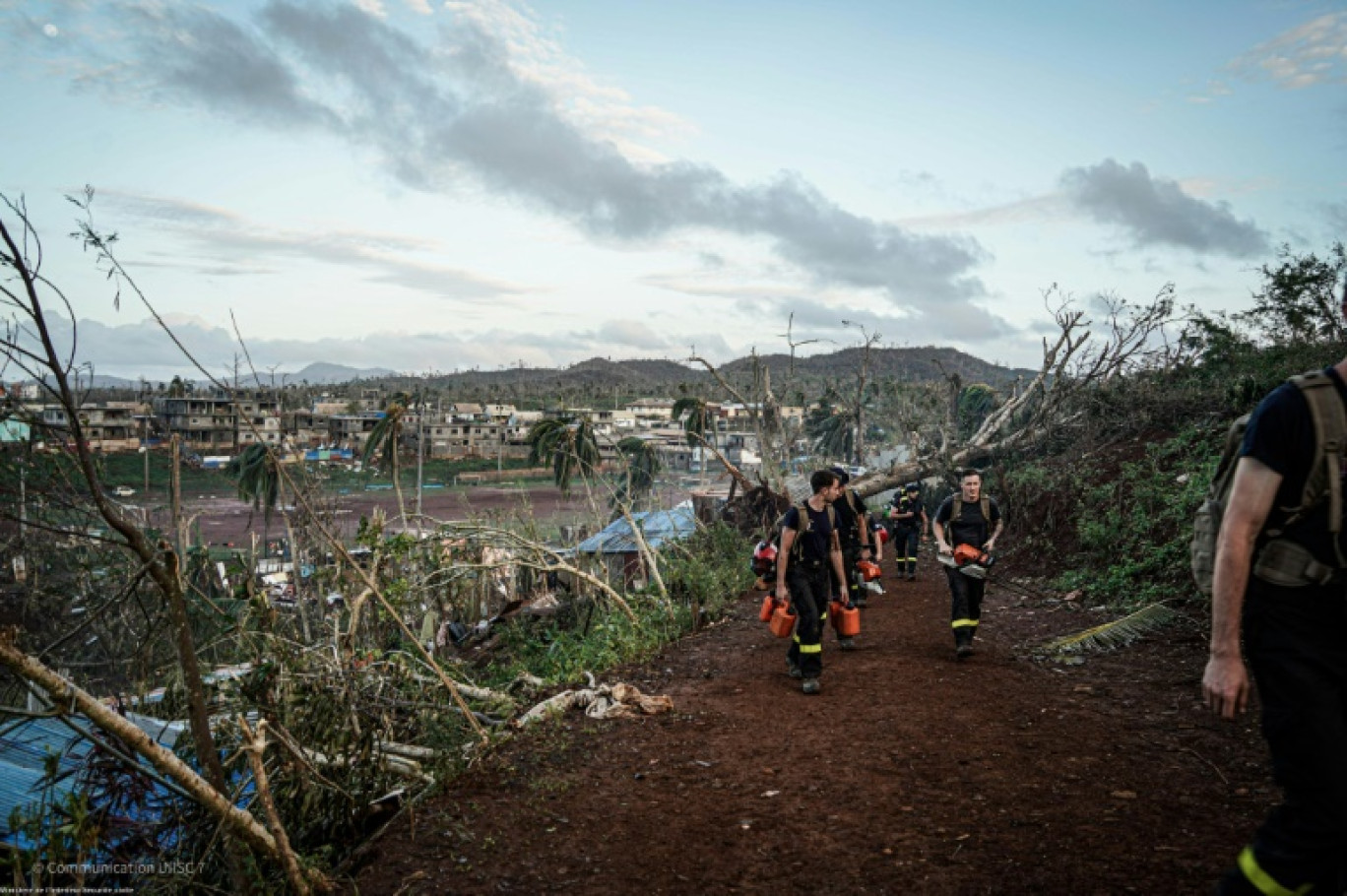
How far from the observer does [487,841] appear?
438cm

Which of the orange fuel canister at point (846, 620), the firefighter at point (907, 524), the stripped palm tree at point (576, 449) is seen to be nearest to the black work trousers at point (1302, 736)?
the orange fuel canister at point (846, 620)

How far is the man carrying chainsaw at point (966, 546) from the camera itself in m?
7.43

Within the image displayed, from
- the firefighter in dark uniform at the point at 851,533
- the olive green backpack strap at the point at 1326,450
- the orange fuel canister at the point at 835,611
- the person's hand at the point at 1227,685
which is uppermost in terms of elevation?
the olive green backpack strap at the point at 1326,450

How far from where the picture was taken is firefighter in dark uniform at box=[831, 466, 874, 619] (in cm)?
859

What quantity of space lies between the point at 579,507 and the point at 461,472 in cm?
1948

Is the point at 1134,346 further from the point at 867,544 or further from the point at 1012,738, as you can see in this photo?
the point at 1012,738

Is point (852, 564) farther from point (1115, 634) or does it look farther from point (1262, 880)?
point (1262, 880)

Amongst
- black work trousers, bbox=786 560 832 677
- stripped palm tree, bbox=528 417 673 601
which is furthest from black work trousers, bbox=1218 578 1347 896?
stripped palm tree, bbox=528 417 673 601

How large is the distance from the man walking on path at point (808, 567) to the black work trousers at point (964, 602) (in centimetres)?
115

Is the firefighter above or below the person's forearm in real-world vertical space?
below

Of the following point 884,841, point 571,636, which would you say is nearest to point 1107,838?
point 884,841

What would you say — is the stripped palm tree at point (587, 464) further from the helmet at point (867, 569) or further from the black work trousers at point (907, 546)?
the black work trousers at point (907, 546)

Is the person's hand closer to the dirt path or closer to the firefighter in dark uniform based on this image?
the dirt path

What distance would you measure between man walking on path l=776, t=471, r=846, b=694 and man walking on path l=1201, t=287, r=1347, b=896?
456 cm
